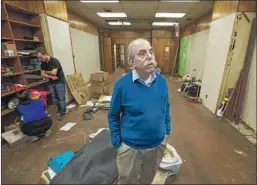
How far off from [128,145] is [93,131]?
1765mm

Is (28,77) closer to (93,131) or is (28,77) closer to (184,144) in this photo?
(93,131)

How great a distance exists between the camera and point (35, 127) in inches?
91.0

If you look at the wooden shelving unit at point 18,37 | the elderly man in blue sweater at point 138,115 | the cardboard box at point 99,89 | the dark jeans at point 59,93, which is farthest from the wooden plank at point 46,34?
A: the elderly man in blue sweater at point 138,115

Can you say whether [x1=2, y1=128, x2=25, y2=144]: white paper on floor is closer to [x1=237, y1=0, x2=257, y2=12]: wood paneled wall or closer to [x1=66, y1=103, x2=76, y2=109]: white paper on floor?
[x1=66, y1=103, x2=76, y2=109]: white paper on floor

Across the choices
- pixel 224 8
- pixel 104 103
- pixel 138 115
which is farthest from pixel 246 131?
pixel 104 103

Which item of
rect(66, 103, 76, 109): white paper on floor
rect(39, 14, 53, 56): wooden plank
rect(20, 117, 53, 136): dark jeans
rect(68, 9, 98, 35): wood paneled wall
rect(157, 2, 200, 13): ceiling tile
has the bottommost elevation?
rect(66, 103, 76, 109): white paper on floor

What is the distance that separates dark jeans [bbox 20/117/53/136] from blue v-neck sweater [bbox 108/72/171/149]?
5.75 ft

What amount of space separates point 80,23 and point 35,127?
188 inches

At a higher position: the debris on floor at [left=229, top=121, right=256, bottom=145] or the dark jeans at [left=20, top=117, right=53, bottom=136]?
the dark jeans at [left=20, top=117, right=53, bottom=136]

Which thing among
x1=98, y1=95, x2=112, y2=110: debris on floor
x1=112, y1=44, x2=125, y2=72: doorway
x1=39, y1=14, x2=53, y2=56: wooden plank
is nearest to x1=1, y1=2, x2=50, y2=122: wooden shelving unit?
x1=39, y1=14, x2=53, y2=56: wooden plank

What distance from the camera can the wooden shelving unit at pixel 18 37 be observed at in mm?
2537

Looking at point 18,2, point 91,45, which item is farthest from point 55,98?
point 91,45

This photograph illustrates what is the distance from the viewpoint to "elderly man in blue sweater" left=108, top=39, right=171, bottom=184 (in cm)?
104

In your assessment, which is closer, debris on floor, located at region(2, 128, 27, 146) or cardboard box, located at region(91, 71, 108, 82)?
debris on floor, located at region(2, 128, 27, 146)
